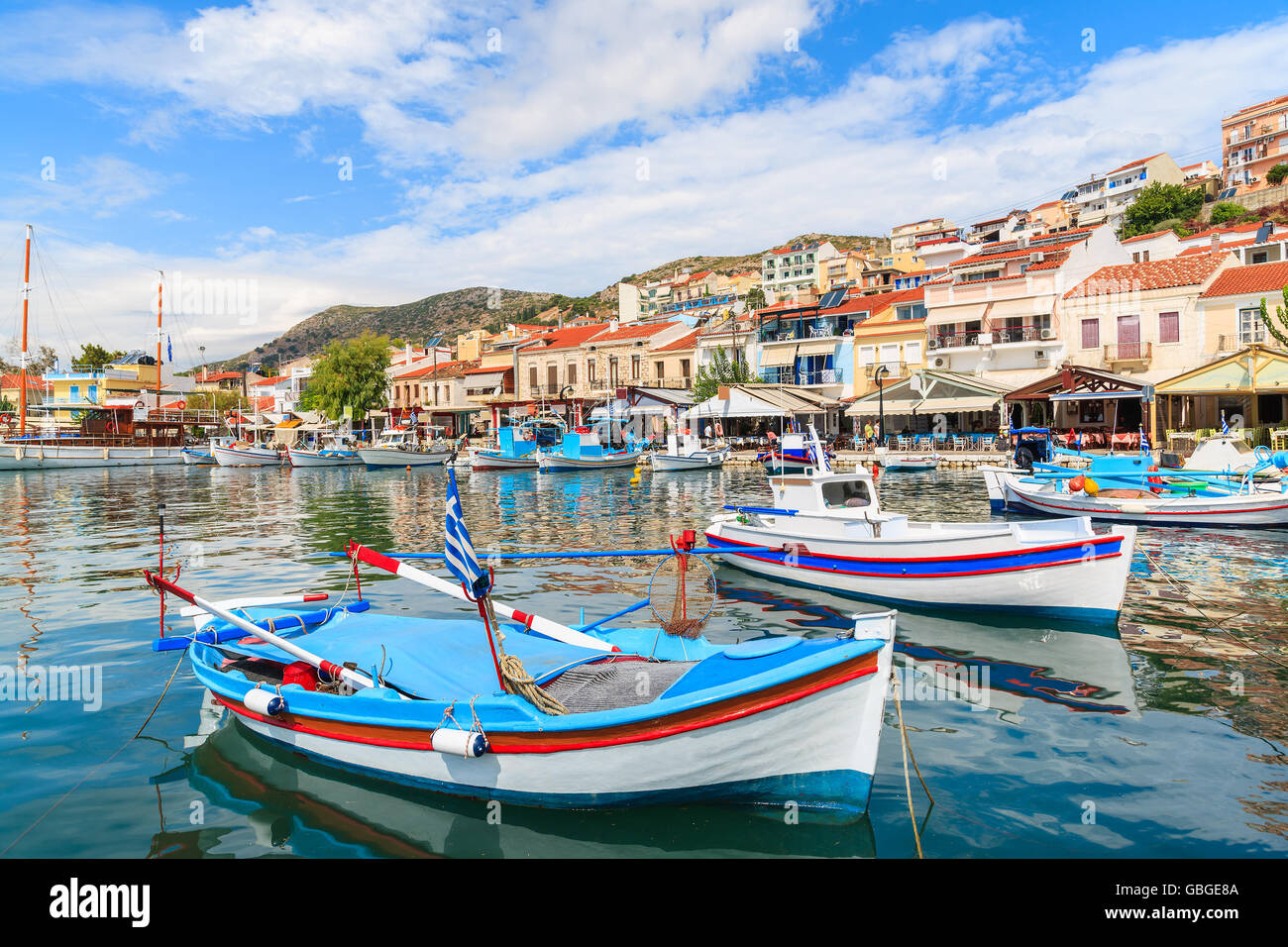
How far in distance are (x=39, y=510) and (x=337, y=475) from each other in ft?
59.7

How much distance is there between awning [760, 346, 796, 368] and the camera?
53875 millimetres

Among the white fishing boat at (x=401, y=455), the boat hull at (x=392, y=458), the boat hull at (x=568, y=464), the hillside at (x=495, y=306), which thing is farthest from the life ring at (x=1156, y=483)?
the hillside at (x=495, y=306)

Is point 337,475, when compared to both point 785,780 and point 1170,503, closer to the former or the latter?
point 1170,503

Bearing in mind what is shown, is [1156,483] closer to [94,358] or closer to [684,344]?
[684,344]

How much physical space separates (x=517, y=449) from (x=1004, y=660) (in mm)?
40193

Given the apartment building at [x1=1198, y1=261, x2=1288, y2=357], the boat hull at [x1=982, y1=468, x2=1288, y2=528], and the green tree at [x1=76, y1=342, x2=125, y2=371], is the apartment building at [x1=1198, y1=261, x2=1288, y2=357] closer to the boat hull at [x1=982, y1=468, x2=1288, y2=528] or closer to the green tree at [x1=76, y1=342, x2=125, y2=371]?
the boat hull at [x1=982, y1=468, x2=1288, y2=528]

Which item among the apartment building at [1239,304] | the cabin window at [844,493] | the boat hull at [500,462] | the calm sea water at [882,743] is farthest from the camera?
the boat hull at [500,462]

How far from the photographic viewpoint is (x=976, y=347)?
44.8 meters

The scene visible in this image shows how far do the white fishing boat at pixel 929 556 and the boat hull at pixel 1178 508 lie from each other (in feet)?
26.9

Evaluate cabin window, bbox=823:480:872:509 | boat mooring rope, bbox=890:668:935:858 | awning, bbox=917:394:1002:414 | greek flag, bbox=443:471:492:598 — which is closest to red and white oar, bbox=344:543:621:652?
greek flag, bbox=443:471:492:598

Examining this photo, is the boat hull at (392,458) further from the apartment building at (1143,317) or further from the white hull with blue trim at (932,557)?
the white hull with blue trim at (932,557)

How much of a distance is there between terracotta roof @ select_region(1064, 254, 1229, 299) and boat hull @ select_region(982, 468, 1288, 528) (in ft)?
82.5

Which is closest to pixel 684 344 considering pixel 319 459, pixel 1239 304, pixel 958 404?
pixel 958 404

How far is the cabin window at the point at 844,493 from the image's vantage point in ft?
45.6
